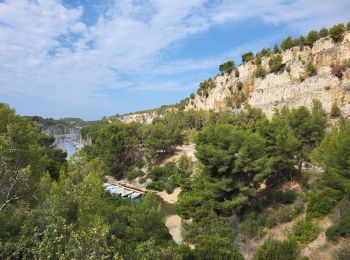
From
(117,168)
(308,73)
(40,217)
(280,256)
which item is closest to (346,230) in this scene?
(280,256)

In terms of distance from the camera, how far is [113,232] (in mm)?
13406

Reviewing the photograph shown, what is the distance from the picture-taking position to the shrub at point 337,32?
37.4 metres

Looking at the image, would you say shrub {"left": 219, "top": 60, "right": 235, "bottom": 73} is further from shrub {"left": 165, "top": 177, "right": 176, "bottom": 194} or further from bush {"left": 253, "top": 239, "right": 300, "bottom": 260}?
bush {"left": 253, "top": 239, "right": 300, "bottom": 260}

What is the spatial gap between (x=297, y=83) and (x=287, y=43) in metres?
8.66

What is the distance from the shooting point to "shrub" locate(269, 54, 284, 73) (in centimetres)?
4531

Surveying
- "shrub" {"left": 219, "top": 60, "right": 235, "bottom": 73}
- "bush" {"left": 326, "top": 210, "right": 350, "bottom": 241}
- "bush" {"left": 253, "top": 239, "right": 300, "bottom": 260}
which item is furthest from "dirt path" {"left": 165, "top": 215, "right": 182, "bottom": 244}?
"shrub" {"left": 219, "top": 60, "right": 235, "bottom": 73}

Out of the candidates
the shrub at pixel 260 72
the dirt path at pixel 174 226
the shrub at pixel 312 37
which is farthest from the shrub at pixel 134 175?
the shrub at pixel 312 37

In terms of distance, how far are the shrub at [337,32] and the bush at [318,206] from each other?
28.3 meters

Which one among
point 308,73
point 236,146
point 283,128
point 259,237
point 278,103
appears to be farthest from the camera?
point 278,103

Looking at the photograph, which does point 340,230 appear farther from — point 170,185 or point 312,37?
point 312,37

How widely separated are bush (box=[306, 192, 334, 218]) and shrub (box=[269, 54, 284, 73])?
31.6 meters

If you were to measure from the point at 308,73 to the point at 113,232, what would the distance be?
35.6 meters

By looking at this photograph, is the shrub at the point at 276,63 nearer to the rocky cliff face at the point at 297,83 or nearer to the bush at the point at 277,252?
the rocky cliff face at the point at 297,83

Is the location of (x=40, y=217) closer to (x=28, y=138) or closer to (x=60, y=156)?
(x=28, y=138)
